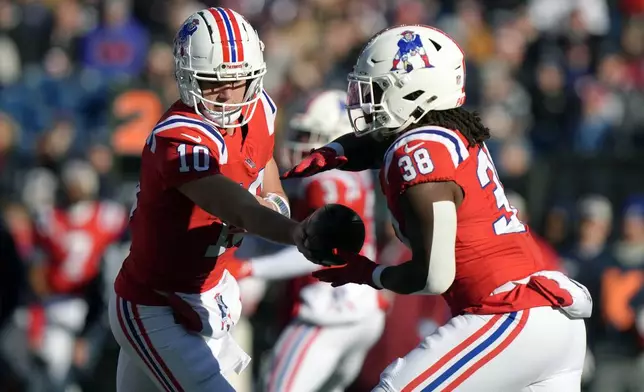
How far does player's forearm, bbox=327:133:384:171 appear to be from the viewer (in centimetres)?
514

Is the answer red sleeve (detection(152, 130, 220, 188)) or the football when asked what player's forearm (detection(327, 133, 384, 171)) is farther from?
the football

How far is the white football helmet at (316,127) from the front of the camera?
680 centimetres

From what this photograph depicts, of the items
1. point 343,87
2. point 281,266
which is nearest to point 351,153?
point 281,266

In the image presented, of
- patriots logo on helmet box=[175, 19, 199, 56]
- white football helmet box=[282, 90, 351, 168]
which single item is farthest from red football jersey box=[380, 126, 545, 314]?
white football helmet box=[282, 90, 351, 168]

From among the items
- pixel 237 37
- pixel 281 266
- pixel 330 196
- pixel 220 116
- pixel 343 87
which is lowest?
pixel 343 87

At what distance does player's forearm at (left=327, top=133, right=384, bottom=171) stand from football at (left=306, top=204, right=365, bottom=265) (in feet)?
3.32

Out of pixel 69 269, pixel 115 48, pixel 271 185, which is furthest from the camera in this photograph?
pixel 115 48

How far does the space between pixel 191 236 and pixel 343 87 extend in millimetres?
5857

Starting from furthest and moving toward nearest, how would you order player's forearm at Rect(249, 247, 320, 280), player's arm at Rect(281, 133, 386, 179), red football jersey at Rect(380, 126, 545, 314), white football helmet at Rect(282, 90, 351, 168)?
white football helmet at Rect(282, 90, 351, 168) → player's forearm at Rect(249, 247, 320, 280) → player's arm at Rect(281, 133, 386, 179) → red football jersey at Rect(380, 126, 545, 314)

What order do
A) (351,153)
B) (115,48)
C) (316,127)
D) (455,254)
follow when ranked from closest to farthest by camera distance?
(455,254)
(351,153)
(316,127)
(115,48)

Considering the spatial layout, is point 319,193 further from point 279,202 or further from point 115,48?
point 115,48

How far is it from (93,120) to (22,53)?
69.3 inches

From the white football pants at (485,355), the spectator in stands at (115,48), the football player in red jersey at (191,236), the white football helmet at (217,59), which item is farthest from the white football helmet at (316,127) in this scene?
the spectator in stands at (115,48)

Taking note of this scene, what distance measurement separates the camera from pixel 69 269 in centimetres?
885
